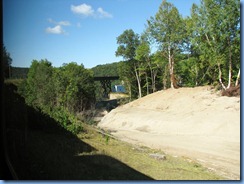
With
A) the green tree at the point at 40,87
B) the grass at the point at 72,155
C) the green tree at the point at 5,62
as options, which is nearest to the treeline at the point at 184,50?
the grass at the point at 72,155

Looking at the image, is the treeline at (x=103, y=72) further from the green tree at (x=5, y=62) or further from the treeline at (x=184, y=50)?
the green tree at (x=5, y=62)

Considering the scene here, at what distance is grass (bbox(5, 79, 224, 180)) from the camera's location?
3938 mm

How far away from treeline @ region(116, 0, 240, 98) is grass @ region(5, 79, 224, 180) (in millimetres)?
828

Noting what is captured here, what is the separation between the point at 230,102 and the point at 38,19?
2.57m

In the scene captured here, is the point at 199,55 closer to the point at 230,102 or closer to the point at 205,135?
the point at 230,102

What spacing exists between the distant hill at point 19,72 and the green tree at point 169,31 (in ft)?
5.73

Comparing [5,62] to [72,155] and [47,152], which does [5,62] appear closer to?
[47,152]

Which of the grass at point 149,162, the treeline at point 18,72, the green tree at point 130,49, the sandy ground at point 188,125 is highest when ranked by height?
the green tree at point 130,49

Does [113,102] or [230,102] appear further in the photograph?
[113,102]

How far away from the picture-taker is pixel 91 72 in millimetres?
4527

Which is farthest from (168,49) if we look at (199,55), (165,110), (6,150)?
(6,150)

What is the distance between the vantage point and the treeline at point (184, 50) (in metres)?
3.93

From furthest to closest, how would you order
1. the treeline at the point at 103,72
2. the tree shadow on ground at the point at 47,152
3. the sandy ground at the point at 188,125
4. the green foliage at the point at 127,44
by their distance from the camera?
the treeline at the point at 103,72 → the green foliage at the point at 127,44 → the tree shadow on ground at the point at 47,152 → the sandy ground at the point at 188,125

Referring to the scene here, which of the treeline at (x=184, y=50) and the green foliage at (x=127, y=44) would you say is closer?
the treeline at (x=184, y=50)
